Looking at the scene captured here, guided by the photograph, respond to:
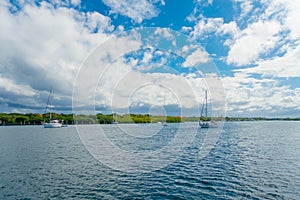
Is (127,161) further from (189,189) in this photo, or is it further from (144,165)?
(189,189)

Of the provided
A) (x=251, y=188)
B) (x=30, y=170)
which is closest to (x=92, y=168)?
(x=30, y=170)

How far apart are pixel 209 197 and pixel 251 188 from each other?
4.79 metres

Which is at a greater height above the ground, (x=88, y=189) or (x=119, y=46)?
(x=119, y=46)

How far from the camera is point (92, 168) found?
26156mm

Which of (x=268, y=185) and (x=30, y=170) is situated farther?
(x=30, y=170)

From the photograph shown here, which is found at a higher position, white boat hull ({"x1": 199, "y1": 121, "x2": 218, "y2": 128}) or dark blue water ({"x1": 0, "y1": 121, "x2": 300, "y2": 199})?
white boat hull ({"x1": 199, "y1": 121, "x2": 218, "y2": 128})

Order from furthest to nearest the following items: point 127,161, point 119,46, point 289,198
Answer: point 127,161, point 119,46, point 289,198

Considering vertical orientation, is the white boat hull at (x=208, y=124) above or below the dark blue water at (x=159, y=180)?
above

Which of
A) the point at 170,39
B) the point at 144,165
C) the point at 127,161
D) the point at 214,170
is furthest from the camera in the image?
the point at 127,161

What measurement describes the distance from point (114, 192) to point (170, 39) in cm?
1513

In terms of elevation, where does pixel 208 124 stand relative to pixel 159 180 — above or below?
above

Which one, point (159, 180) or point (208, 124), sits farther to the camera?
point (208, 124)

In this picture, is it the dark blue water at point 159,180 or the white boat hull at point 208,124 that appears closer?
the dark blue water at point 159,180

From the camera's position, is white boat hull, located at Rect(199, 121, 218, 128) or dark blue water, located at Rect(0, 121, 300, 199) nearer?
dark blue water, located at Rect(0, 121, 300, 199)
